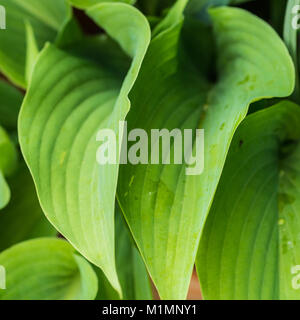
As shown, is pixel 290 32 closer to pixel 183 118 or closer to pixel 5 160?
pixel 183 118

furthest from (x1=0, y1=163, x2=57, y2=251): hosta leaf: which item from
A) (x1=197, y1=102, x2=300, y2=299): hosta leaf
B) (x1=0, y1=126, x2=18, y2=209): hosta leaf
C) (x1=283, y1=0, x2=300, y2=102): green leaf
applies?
(x1=283, y1=0, x2=300, y2=102): green leaf

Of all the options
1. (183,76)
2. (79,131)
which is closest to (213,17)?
(183,76)

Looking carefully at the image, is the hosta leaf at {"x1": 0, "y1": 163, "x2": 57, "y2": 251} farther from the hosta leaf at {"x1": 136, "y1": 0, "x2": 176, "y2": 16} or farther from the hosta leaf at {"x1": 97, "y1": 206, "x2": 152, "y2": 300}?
the hosta leaf at {"x1": 136, "y1": 0, "x2": 176, "y2": 16}

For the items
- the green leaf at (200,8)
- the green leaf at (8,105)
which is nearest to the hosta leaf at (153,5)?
the green leaf at (200,8)

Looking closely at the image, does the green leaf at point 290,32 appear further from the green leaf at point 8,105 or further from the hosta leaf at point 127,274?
the green leaf at point 8,105

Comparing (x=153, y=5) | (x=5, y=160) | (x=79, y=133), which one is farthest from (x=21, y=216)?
(x=153, y=5)

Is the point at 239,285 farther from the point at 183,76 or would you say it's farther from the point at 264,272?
the point at 183,76
